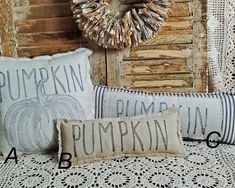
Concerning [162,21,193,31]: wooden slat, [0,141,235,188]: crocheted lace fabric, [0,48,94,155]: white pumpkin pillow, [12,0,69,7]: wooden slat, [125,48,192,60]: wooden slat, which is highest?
[12,0,69,7]: wooden slat

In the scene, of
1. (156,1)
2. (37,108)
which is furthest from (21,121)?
(156,1)

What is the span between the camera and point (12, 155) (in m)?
1.51

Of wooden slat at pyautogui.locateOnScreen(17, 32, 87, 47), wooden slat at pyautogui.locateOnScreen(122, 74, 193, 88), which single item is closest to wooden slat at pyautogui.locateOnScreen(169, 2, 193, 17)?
wooden slat at pyautogui.locateOnScreen(122, 74, 193, 88)

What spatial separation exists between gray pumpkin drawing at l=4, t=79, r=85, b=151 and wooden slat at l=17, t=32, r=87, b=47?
0.29 m

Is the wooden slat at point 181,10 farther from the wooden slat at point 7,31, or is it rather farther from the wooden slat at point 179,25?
the wooden slat at point 7,31

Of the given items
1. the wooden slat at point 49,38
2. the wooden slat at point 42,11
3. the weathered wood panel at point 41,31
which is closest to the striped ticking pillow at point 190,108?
the weathered wood panel at point 41,31

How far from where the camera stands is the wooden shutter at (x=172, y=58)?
163 cm

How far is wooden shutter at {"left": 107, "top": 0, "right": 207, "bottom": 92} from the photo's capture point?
5.35ft

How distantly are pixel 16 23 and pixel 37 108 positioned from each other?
1.54 feet

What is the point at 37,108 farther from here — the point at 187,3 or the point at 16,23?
the point at 187,3

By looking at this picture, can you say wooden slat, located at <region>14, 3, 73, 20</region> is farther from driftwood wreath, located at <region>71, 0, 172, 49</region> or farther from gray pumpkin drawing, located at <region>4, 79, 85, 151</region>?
gray pumpkin drawing, located at <region>4, 79, 85, 151</region>

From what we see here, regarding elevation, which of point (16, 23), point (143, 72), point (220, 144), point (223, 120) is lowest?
point (220, 144)

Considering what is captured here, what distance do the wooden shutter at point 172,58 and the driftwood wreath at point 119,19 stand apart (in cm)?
7

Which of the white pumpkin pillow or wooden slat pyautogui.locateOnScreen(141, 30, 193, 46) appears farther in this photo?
wooden slat pyautogui.locateOnScreen(141, 30, 193, 46)
